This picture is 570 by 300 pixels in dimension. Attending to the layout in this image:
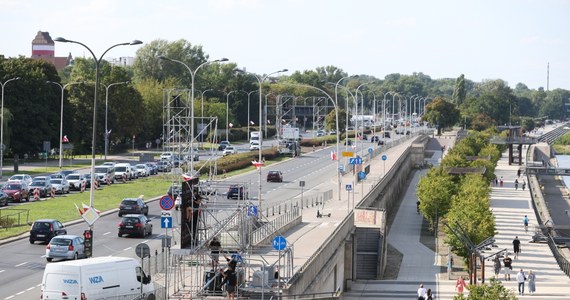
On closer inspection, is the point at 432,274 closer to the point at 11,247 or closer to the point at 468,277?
the point at 468,277

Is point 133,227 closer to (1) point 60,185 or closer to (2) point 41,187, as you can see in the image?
(2) point 41,187

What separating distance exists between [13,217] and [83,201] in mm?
9946

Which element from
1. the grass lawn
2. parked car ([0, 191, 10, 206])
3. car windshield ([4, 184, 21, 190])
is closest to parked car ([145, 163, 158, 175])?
the grass lawn

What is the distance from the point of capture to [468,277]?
55875 mm

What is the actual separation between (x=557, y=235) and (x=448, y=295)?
34.9 metres

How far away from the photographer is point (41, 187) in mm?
69438

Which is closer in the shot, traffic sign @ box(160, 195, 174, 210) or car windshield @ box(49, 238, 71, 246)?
traffic sign @ box(160, 195, 174, 210)

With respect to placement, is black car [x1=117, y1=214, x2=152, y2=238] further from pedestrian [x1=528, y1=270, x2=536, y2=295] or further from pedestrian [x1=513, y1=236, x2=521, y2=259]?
pedestrian [x1=513, y1=236, x2=521, y2=259]

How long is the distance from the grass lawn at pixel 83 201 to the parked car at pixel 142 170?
1.50m

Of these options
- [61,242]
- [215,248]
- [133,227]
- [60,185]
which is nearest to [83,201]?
[60,185]

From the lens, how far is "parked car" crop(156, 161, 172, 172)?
94.7 metres

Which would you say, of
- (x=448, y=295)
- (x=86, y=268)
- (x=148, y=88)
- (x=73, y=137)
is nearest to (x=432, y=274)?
(x=448, y=295)

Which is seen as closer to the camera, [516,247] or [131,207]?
[131,207]

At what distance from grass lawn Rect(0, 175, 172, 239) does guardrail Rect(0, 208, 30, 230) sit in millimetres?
58
